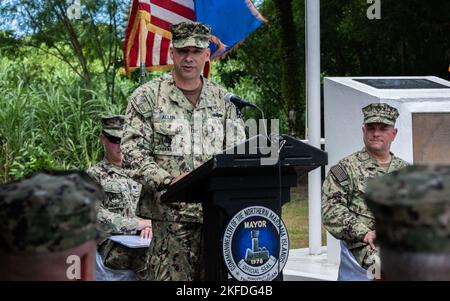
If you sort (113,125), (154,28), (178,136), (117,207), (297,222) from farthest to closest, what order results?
(297,222) → (154,28) → (113,125) → (117,207) → (178,136)

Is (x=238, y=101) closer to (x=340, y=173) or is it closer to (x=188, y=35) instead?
(x=188, y=35)

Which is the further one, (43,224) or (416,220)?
(43,224)

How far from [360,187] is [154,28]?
2472 millimetres

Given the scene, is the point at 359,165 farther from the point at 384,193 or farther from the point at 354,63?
the point at 354,63

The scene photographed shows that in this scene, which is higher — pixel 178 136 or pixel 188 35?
pixel 188 35

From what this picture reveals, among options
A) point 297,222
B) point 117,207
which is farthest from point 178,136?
point 297,222

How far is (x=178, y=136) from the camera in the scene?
4.16 m

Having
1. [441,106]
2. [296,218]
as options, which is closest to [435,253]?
[441,106]

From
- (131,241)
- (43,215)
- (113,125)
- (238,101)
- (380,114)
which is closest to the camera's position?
(43,215)

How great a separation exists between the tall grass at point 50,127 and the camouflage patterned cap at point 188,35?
5587 millimetres

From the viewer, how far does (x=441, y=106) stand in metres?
6.28

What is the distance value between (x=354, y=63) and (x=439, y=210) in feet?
40.6

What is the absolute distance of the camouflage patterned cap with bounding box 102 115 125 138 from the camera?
227 inches

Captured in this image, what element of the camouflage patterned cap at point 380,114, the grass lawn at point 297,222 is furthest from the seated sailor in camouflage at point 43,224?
the grass lawn at point 297,222
